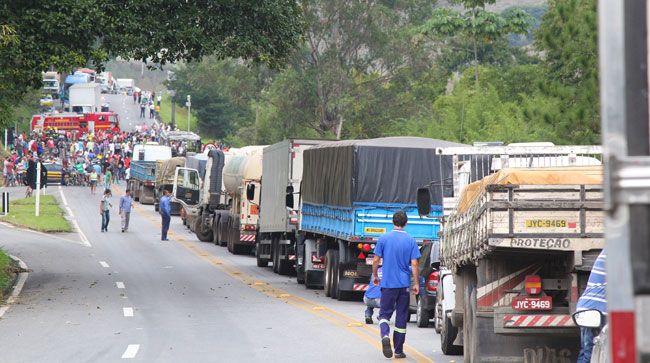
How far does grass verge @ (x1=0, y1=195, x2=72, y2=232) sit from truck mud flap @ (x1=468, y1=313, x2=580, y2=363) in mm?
39124

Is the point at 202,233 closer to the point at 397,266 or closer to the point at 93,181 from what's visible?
the point at 93,181

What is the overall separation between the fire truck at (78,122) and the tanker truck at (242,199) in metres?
75.4

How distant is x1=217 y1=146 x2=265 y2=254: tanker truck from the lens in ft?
128

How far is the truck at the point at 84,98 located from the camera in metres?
145

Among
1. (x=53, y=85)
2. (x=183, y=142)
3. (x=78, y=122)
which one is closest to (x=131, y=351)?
(x=183, y=142)

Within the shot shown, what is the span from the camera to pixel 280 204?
3297 cm

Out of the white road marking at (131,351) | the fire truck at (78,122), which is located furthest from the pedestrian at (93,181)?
the white road marking at (131,351)

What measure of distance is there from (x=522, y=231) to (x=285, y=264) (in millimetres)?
22504

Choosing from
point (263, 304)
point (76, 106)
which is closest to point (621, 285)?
point (263, 304)

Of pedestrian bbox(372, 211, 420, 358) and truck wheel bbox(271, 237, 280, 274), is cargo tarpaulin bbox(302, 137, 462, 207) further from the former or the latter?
pedestrian bbox(372, 211, 420, 358)

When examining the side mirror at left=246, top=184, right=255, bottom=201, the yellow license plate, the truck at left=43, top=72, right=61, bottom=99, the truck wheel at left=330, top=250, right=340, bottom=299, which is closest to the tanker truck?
the side mirror at left=246, top=184, right=255, bottom=201

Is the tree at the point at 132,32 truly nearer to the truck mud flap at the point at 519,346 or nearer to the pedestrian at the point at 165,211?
the truck mud flap at the point at 519,346

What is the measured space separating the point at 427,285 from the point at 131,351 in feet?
17.3

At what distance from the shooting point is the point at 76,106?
14412 cm
